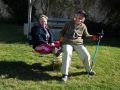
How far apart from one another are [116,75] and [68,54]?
1.31m

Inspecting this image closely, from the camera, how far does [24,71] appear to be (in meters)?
8.84

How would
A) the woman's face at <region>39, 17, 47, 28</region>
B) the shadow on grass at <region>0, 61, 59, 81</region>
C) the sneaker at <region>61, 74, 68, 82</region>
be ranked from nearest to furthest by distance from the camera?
the sneaker at <region>61, 74, 68, 82</region> < the shadow on grass at <region>0, 61, 59, 81</region> < the woman's face at <region>39, 17, 47, 28</region>

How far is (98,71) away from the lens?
916 cm

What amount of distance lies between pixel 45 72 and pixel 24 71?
0.47m

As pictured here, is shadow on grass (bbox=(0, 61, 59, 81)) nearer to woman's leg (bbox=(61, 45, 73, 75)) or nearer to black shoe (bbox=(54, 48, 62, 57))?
woman's leg (bbox=(61, 45, 73, 75))

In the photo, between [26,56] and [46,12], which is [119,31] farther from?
[26,56]

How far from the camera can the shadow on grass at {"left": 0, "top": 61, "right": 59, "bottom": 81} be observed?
8.49 meters

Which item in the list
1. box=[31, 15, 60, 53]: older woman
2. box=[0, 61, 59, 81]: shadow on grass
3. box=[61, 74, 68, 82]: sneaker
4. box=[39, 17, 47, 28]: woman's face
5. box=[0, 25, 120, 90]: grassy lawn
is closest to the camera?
box=[0, 25, 120, 90]: grassy lawn

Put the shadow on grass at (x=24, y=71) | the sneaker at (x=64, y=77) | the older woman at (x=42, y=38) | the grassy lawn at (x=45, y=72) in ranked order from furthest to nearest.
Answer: the older woman at (x=42, y=38) → the shadow on grass at (x=24, y=71) → the sneaker at (x=64, y=77) → the grassy lawn at (x=45, y=72)

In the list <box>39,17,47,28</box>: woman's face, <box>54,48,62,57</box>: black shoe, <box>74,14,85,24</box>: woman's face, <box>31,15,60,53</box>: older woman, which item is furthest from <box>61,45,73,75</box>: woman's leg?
<box>39,17,47,28</box>: woman's face

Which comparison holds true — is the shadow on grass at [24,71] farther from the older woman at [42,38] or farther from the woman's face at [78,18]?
the woman's face at [78,18]

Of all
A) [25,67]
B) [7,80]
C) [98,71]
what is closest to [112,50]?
[98,71]

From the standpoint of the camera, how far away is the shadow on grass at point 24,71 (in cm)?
849

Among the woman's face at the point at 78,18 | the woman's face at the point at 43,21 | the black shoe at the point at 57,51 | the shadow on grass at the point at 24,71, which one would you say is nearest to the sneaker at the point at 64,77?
the shadow on grass at the point at 24,71
